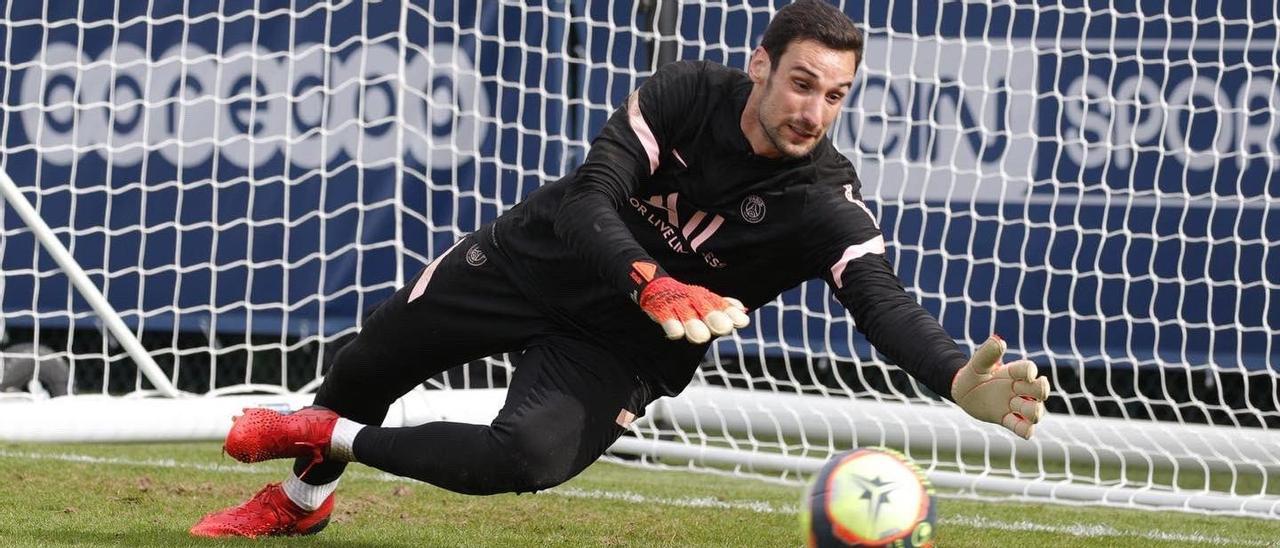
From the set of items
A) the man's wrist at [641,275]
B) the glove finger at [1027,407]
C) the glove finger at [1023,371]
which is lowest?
the glove finger at [1027,407]

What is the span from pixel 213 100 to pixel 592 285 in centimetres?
406

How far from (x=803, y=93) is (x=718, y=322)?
823 millimetres

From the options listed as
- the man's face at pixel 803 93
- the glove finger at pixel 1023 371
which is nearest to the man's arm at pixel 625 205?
the man's face at pixel 803 93

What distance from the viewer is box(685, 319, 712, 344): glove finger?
3713 millimetres

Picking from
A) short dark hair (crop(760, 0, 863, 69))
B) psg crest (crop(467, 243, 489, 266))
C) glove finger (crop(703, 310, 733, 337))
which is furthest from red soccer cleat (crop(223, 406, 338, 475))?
short dark hair (crop(760, 0, 863, 69))

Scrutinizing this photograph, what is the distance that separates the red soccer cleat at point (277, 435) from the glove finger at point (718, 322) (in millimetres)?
1427

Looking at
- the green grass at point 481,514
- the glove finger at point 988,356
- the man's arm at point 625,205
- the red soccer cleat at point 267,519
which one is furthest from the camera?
the green grass at point 481,514

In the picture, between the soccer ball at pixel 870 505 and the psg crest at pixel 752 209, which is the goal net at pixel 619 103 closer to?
the psg crest at pixel 752 209

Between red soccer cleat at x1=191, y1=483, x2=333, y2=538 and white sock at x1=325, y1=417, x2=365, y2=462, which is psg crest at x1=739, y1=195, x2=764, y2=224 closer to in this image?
white sock at x1=325, y1=417, x2=365, y2=462

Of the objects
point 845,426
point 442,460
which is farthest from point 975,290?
point 442,460

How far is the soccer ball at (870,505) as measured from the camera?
377cm

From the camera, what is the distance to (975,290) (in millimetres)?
8117

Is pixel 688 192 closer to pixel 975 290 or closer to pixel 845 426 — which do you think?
pixel 845 426

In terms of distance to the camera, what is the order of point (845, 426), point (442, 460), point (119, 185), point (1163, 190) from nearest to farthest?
point (442, 460), point (845, 426), point (1163, 190), point (119, 185)
